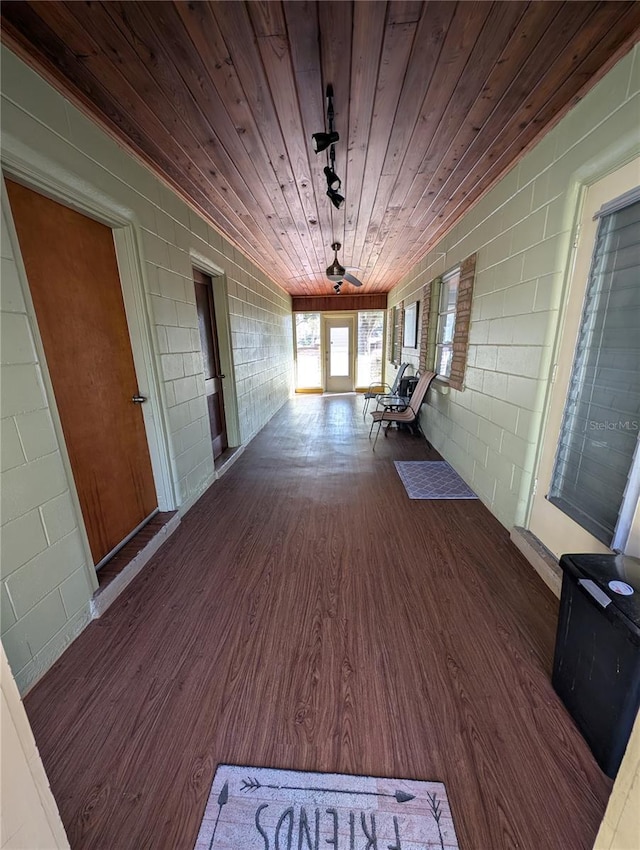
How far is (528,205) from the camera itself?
2.04 m

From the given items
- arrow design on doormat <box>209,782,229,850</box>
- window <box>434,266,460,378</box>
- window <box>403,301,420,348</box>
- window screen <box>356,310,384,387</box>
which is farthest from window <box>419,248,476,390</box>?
window screen <box>356,310,384,387</box>

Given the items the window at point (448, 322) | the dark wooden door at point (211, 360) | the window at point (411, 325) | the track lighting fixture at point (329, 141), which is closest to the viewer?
the track lighting fixture at point (329, 141)

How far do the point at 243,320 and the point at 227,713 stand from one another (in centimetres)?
397

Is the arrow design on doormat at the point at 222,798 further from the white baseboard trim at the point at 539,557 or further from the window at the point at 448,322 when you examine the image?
the window at the point at 448,322

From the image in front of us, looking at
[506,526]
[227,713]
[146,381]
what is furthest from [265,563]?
[506,526]

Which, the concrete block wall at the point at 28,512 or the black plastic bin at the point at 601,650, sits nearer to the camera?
the black plastic bin at the point at 601,650

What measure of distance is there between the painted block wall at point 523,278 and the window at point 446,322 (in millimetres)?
383

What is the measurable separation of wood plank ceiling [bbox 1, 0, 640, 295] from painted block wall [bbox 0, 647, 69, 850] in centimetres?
207

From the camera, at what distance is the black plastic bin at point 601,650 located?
942mm

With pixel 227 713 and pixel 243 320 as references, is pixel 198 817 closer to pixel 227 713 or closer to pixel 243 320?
pixel 227 713

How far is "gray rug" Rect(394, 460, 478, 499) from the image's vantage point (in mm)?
2834

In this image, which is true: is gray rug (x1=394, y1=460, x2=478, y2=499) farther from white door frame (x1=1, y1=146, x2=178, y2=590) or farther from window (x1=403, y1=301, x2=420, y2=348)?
window (x1=403, y1=301, x2=420, y2=348)

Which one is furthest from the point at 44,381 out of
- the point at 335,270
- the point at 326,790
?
the point at 335,270

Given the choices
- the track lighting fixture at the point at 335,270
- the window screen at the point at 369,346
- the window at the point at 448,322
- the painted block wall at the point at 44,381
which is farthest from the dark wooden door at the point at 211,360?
the window screen at the point at 369,346
